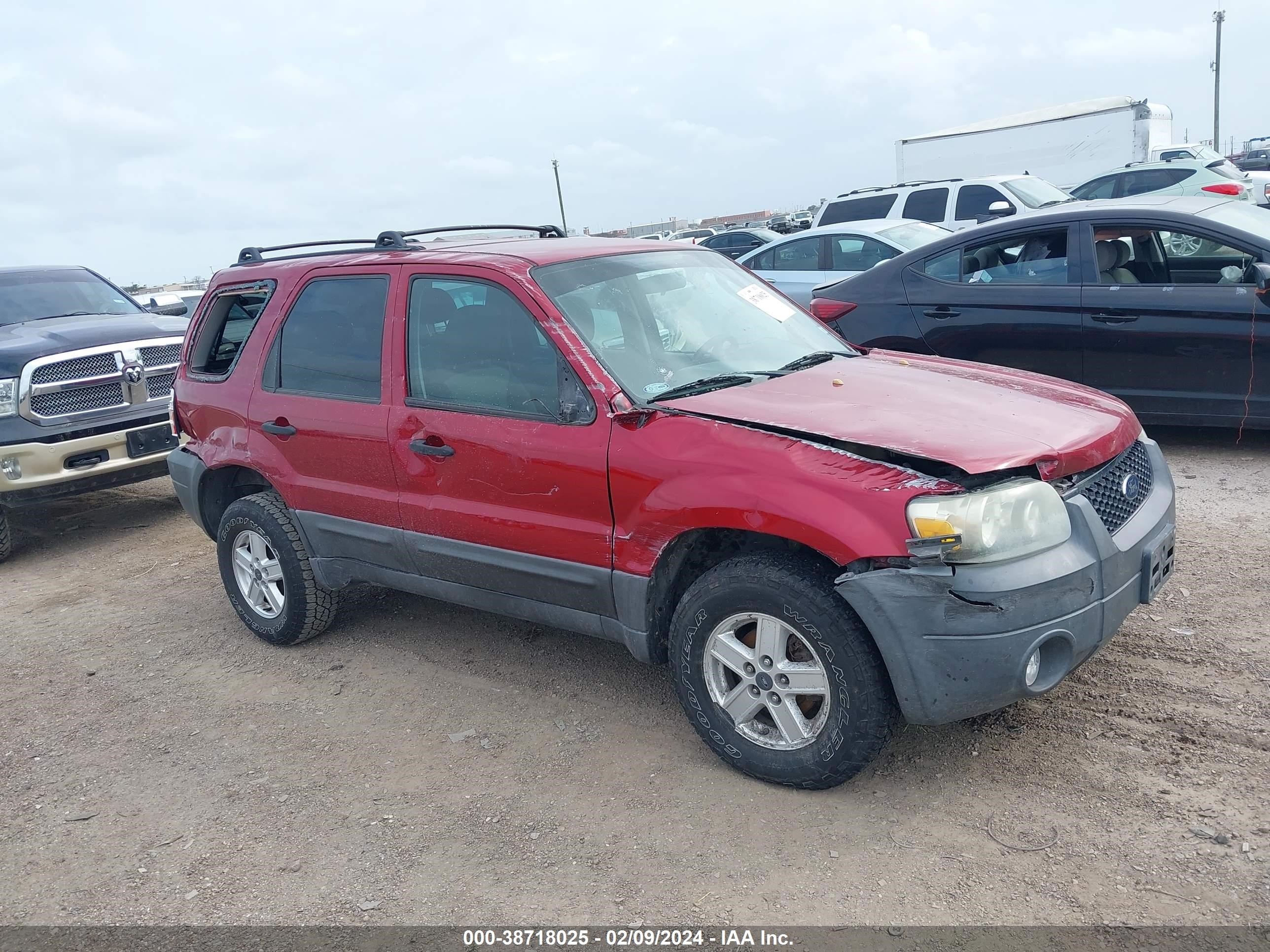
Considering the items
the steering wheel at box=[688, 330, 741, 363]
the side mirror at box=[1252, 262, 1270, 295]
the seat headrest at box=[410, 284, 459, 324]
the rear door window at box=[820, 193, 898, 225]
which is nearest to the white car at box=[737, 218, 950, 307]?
the rear door window at box=[820, 193, 898, 225]

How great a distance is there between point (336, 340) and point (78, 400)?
3.65 metres

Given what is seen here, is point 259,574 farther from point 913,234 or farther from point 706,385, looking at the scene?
point 913,234

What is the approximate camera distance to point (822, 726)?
320cm

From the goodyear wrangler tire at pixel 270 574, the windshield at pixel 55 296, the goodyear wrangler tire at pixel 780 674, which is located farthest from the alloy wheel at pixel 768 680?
the windshield at pixel 55 296

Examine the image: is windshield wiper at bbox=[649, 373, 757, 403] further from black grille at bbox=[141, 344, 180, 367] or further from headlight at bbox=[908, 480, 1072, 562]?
black grille at bbox=[141, 344, 180, 367]

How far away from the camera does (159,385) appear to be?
24.9ft

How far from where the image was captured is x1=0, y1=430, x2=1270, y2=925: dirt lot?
2871 millimetres

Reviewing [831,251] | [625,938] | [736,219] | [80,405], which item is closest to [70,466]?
[80,405]

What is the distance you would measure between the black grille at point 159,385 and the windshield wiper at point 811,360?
520 centimetres

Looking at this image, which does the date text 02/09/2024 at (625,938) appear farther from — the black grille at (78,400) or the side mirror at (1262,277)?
the black grille at (78,400)

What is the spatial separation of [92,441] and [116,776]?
3.75m

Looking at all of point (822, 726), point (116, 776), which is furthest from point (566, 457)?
point (116, 776)

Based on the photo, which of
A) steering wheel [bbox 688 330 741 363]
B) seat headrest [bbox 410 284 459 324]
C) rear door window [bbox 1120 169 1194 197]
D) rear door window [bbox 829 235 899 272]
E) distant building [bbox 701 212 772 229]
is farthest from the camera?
distant building [bbox 701 212 772 229]

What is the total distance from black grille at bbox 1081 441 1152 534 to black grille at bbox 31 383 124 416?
21.4 ft
